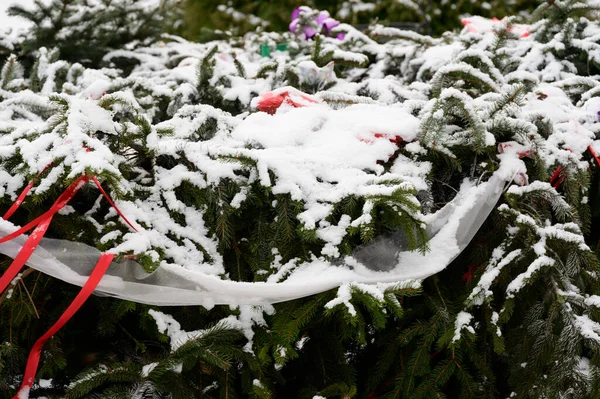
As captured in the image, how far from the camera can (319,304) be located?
166 centimetres

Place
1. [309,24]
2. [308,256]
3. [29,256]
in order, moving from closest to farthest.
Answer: [29,256] → [308,256] → [309,24]

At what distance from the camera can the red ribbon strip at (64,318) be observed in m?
1.56

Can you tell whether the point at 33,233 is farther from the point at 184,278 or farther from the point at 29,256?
the point at 184,278

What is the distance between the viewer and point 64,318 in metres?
1.60

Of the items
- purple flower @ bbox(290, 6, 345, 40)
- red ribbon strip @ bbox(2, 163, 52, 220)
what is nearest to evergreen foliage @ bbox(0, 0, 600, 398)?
red ribbon strip @ bbox(2, 163, 52, 220)

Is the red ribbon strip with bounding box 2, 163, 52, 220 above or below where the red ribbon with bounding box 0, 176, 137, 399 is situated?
above

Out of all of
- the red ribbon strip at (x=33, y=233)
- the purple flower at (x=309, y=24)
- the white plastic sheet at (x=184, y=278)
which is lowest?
the purple flower at (x=309, y=24)

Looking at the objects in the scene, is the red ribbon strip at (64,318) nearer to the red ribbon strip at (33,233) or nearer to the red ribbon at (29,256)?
the red ribbon at (29,256)

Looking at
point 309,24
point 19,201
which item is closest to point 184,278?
point 19,201

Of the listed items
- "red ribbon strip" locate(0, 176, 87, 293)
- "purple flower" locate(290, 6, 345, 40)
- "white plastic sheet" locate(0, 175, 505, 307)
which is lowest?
"purple flower" locate(290, 6, 345, 40)

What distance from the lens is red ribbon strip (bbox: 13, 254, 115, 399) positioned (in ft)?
5.12

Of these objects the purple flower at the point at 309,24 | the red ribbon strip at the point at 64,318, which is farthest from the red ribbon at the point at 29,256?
the purple flower at the point at 309,24

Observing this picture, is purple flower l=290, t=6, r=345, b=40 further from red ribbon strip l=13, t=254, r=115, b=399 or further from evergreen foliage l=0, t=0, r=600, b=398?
red ribbon strip l=13, t=254, r=115, b=399

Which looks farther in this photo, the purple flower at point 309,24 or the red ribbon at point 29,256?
the purple flower at point 309,24
